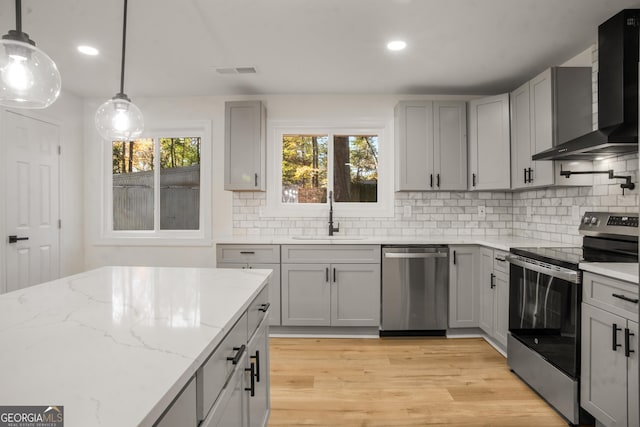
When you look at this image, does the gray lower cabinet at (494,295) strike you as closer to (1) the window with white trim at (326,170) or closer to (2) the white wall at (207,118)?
(1) the window with white trim at (326,170)

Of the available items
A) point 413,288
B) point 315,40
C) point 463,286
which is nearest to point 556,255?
point 463,286

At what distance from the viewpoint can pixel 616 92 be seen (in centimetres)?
215

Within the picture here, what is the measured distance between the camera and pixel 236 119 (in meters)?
3.64

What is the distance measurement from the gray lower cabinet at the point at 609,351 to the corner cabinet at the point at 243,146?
2.90 metres

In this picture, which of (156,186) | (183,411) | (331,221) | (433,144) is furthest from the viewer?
(156,186)

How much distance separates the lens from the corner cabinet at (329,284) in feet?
10.9

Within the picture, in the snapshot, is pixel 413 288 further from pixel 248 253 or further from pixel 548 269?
pixel 248 253

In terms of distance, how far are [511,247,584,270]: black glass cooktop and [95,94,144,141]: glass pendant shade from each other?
251 cm

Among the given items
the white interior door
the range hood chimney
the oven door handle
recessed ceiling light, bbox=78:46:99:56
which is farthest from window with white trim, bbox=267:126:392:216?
the white interior door

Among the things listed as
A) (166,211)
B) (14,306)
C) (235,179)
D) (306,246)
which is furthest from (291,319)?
(14,306)

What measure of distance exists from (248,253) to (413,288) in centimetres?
165

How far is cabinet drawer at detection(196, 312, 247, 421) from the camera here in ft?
2.85

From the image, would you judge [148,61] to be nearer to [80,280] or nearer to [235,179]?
[235,179]

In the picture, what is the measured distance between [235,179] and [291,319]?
5.11 feet
